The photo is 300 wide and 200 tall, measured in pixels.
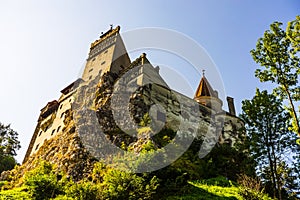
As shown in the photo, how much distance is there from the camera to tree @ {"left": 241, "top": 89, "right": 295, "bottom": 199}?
62.6 feet

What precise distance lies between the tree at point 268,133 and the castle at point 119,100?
886 cm

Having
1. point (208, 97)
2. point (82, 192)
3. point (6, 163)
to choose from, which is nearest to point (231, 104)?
point (208, 97)

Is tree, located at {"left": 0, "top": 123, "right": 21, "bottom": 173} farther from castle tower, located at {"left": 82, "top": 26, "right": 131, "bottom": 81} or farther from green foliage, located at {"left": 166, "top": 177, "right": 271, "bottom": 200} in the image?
green foliage, located at {"left": 166, "top": 177, "right": 271, "bottom": 200}

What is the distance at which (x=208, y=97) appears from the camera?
38719 mm

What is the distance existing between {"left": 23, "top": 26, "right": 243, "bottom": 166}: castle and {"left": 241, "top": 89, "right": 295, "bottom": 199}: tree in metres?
8.86

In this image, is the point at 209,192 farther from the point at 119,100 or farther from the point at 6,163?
the point at 6,163

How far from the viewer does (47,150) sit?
92.9 feet

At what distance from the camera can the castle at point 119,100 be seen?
27656 millimetres

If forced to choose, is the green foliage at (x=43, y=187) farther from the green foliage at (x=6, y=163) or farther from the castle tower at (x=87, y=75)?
the green foliage at (x=6, y=163)

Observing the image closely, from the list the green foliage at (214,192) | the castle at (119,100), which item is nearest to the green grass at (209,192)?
the green foliage at (214,192)

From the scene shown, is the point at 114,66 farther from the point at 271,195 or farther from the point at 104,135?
the point at 271,195

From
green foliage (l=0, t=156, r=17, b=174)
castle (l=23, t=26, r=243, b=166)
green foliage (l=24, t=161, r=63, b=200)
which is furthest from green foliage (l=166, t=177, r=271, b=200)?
green foliage (l=0, t=156, r=17, b=174)

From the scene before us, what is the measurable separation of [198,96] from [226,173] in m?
16.6

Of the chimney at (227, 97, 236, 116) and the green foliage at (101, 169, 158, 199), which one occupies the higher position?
the chimney at (227, 97, 236, 116)
